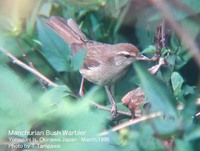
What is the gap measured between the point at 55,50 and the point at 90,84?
365 millimetres

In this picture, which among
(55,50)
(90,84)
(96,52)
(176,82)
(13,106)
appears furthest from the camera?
(96,52)

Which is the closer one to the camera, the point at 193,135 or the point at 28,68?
the point at 193,135

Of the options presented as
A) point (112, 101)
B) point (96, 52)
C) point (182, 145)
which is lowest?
point (182, 145)

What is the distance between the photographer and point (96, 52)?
167 cm

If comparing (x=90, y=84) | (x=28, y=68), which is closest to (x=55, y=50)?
(x=28, y=68)

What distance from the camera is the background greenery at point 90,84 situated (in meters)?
0.81

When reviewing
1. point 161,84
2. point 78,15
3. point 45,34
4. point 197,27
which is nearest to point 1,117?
point 161,84

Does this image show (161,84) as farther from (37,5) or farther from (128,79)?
(128,79)

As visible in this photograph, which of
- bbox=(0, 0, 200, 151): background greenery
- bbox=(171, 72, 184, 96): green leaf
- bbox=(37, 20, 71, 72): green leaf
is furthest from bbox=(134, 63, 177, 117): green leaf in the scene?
bbox=(171, 72, 184, 96): green leaf

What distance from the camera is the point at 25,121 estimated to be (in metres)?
0.81

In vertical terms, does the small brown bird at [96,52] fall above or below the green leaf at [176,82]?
above

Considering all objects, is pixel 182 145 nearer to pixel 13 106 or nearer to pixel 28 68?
pixel 13 106

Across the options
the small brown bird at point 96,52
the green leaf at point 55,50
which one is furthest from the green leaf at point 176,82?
the green leaf at point 55,50

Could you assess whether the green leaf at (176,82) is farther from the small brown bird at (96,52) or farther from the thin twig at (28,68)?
the thin twig at (28,68)
